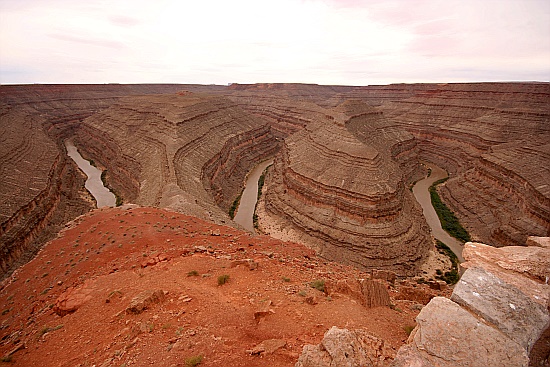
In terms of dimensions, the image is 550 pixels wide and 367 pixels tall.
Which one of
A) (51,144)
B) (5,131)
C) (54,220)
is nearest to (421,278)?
(54,220)

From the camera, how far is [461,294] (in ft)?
19.1

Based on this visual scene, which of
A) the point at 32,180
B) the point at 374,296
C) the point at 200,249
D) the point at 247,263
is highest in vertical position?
the point at 374,296

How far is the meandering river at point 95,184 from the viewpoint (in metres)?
39.6

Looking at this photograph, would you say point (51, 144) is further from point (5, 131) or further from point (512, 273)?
point (512, 273)

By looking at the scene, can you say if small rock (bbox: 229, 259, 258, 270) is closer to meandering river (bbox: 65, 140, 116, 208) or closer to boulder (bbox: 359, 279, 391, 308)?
boulder (bbox: 359, 279, 391, 308)

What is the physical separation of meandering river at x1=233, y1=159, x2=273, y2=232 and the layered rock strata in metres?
1.90

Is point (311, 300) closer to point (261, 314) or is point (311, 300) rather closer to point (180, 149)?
point (261, 314)

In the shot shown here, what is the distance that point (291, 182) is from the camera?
A: 36906 mm

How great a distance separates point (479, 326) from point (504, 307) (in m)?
0.92

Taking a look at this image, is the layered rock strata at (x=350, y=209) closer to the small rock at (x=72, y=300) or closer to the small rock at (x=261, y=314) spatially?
the small rock at (x=261, y=314)

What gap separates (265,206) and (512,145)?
1443 inches

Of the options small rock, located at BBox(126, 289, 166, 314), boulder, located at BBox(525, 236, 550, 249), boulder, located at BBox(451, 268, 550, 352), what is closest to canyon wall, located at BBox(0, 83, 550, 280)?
small rock, located at BBox(126, 289, 166, 314)

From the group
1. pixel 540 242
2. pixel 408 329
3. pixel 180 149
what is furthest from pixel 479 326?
pixel 180 149

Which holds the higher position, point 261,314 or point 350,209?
point 261,314
